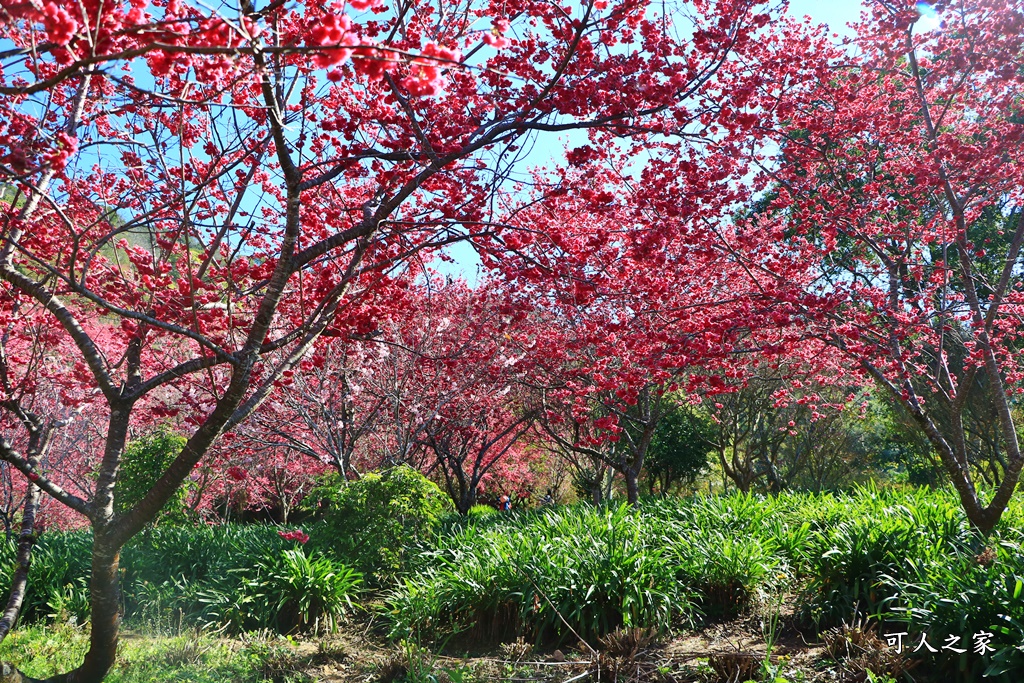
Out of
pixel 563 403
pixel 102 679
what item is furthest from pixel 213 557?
pixel 563 403

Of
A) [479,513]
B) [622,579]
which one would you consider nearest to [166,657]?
[622,579]

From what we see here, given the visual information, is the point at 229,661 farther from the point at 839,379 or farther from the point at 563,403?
the point at 839,379

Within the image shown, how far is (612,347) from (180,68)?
5845 mm

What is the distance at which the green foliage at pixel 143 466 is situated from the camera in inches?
320

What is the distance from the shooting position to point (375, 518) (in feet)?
22.6

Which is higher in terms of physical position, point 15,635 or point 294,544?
point 294,544

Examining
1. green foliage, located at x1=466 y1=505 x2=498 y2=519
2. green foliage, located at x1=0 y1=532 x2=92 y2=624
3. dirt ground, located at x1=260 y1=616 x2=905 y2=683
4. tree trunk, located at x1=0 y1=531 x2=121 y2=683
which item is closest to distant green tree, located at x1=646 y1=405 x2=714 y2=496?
green foliage, located at x1=466 y1=505 x2=498 y2=519

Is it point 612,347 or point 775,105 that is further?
point 612,347

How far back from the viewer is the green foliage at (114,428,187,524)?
8.13 meters

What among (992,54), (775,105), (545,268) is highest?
(992,54)

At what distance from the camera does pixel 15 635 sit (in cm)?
645

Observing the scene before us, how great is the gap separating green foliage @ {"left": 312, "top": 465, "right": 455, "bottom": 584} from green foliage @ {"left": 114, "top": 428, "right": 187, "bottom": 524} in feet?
8.16

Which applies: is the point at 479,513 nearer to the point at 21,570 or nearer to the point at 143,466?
the point at 143,466

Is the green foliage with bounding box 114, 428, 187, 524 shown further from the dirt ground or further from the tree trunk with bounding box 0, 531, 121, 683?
the tree trunk with bounding box 0, 531, 121, 683
